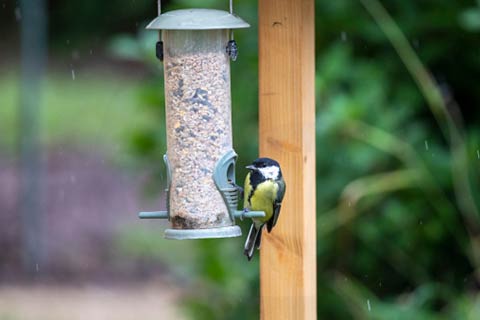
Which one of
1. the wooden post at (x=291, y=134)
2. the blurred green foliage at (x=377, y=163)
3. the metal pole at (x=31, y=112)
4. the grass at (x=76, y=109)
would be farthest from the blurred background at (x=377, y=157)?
the grass at (x=76, y=109)

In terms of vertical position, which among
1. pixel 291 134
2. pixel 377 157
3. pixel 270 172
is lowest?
pixel 377 157

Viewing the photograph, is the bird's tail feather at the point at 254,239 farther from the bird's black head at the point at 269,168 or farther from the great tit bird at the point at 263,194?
the bird's black head at the point at 269,168

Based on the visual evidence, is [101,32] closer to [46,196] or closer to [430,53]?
[46,196]

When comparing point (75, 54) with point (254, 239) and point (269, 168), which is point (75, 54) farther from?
point (269, 168)

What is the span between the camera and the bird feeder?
3.02m

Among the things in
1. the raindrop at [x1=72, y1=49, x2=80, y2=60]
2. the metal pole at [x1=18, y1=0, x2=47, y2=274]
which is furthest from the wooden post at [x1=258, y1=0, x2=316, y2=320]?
the raindrop at [x1=72, y1=49, x2=80, y2=60]

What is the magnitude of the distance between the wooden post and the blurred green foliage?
1.32m

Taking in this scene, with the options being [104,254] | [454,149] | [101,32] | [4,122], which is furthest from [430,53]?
[101,32]

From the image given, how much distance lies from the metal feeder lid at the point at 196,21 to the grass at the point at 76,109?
312 inches

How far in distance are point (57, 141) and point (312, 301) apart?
923 cm

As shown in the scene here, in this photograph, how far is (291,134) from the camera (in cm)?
286

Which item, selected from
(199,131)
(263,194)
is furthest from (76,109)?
(263,194)

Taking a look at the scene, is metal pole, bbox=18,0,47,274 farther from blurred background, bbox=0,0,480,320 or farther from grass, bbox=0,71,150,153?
blurred background, bbox=0,0,480,320

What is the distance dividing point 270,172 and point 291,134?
122 mm
